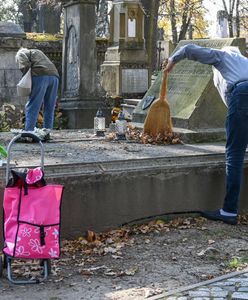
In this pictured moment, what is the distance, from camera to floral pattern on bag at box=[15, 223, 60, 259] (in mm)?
4703

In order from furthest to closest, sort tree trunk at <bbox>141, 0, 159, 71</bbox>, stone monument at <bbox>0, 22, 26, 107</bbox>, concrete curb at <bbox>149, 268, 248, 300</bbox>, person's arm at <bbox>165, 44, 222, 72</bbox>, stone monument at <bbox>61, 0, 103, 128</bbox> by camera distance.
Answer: tree trunk at <bbox>141, 0, 159, 71</bbox>, stone monument at <bbox>0, 22, 26, 107</bbox>, stone monument at <bbox>61, 0, 103, 128</bbox>, person's arm at <bbox>165, 44, 222, 72</bbox>, concrete curb at <bbox>149, 268, 248, 300</bbox>

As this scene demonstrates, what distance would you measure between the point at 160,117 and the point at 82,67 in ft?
22.3

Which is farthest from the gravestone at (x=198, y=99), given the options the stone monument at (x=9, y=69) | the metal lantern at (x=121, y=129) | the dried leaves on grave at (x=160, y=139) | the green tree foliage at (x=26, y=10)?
the green tree foliage at (x=26, y=10)

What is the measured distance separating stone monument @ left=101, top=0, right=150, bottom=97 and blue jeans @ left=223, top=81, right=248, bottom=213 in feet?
40.7

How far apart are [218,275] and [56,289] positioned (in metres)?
1.28

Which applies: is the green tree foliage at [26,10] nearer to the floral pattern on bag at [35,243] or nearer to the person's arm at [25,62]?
the person's arm at [25,62]

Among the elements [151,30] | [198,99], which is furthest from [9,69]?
[151,30]

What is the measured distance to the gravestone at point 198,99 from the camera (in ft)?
26.1

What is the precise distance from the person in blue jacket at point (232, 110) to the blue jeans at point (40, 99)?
2.78m

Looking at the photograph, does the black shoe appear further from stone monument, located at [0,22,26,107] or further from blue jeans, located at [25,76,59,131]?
stone monument, located at [0,22,26,107]

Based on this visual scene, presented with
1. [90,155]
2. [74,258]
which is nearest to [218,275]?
[74,258]

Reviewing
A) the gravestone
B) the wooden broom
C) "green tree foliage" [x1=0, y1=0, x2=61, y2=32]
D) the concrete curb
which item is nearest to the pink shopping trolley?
the concrete curb

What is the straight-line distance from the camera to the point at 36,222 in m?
4.72

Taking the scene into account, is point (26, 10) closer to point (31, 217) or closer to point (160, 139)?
point (160, 139)
